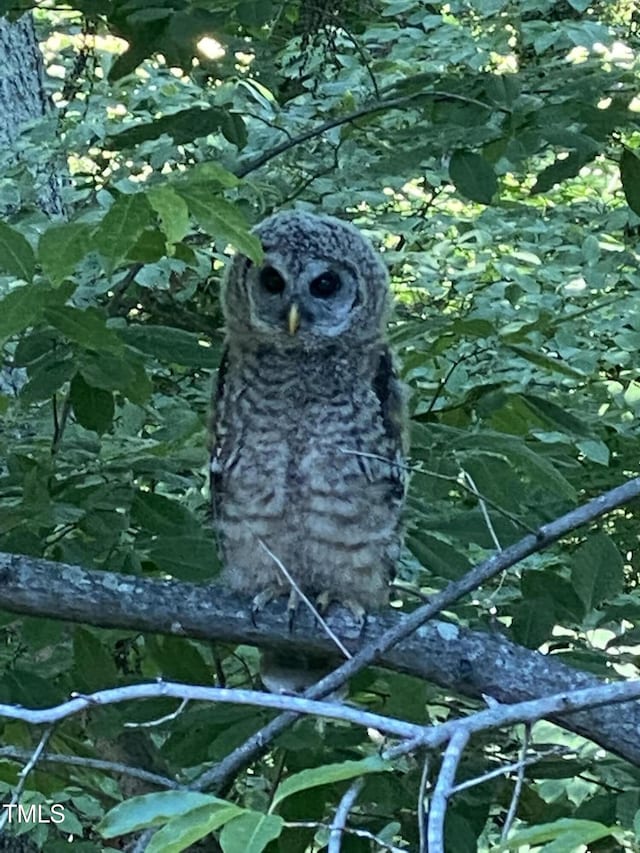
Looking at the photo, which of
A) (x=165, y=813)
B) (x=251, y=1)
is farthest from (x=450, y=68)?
(x=165, y=813)

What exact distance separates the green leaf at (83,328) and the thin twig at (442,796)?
1173mm

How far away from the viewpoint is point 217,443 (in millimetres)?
3062

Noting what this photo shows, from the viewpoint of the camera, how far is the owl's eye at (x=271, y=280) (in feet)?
10.4

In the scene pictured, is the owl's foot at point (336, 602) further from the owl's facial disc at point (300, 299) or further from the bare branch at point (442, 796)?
the bare branch at point (442, 796)

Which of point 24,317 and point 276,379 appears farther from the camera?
point 276,379

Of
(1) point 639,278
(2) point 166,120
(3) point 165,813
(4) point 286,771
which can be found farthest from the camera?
(1) point 639,278

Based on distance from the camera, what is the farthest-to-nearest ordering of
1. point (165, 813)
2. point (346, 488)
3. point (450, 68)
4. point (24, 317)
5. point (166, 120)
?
1. point (450, 68)
2. point (346, 488)
3. point (166, 120)
4. point (24, 317)
5. point (165, 813)

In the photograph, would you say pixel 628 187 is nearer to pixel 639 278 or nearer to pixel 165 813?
pixel 639 278

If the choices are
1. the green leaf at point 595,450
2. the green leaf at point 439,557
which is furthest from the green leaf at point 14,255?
the green leaf at point 595,450

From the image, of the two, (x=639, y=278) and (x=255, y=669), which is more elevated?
(x=639, y=278)

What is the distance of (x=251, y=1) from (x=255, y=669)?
161 cm

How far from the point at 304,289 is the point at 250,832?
7.55 feet

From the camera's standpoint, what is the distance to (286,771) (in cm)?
252

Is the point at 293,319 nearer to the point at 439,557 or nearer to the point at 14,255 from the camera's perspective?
the point at 439,557
